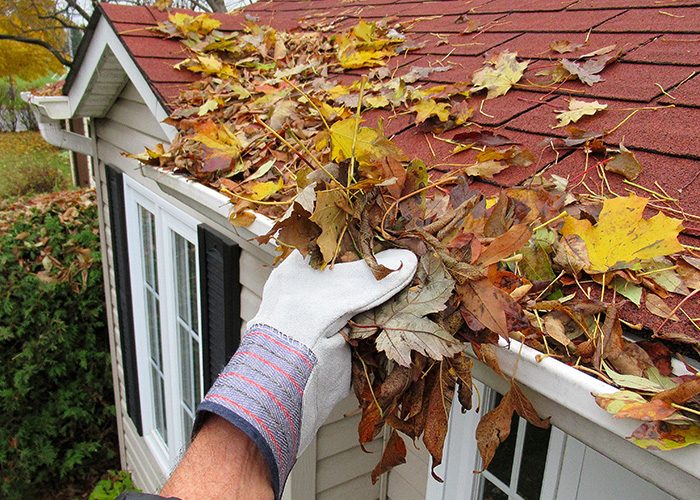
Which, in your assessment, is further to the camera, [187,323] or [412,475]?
[187,323]

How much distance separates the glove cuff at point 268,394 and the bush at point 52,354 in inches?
208

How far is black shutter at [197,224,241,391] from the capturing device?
109 inches

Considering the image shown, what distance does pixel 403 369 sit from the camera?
111 centimetres

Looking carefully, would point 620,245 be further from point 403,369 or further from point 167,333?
point 167,333

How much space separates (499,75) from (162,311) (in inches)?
114

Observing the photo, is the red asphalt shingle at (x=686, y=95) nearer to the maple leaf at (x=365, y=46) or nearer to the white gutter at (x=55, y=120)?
the maple leaf at (x=365, y=46)

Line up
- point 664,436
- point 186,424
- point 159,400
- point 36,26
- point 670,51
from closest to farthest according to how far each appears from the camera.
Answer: point 664,436, point 670,51, point 186,424, point 159,400, point 36,26

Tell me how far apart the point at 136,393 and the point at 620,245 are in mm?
4659

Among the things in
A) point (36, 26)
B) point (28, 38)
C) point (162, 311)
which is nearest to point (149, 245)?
point (162, 311)

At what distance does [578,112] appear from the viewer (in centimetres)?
168

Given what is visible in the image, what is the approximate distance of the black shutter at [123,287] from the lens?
453 cm

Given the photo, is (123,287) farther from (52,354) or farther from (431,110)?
(431,110)

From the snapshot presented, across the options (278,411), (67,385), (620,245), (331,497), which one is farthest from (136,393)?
(620,245)

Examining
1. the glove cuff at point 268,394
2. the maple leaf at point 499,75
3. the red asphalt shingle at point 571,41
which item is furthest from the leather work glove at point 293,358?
the red asphalt shingle at point 571,41
